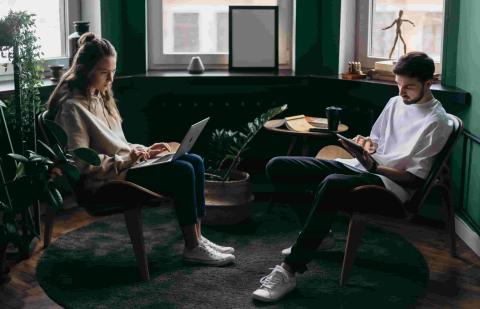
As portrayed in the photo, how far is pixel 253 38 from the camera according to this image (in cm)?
480

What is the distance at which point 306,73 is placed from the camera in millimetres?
4746

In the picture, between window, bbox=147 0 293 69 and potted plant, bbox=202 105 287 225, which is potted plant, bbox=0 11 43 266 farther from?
window, bbox=147 0 293 69

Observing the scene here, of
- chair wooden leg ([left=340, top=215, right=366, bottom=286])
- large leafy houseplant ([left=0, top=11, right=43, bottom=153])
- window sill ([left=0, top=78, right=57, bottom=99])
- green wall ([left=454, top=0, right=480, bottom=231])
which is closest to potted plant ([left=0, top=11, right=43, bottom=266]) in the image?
large leafy houseplant ([left=0, top=11, right=43, bottom=153])

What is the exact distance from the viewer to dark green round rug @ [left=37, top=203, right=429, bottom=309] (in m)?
3.15

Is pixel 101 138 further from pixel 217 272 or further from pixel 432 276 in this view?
pixel 432 276

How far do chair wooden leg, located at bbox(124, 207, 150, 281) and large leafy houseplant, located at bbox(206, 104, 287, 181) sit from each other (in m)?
0.98

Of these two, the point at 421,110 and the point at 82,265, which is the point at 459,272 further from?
the point at 82,265

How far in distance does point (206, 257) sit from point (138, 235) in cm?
41

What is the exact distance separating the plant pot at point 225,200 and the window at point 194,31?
1144 millimetres

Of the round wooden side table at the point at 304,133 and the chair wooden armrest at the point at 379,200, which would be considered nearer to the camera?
the chair wooden armrest at the point at 379,200

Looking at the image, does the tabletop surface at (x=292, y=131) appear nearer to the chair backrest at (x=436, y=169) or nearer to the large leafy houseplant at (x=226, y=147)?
the large leafy houseplant at (x=226, y=147)

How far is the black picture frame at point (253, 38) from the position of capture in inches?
188

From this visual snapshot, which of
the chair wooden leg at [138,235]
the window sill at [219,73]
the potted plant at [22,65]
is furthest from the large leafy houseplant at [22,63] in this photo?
the window sill at [219,73]

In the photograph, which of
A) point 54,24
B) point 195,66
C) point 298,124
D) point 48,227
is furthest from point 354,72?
point 48,227
